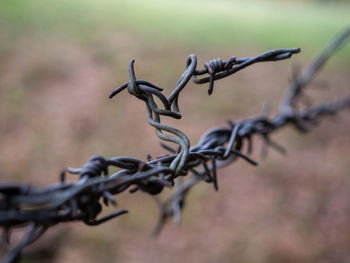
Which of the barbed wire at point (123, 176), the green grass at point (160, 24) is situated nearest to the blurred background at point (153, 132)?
the green grass at point (160, 24)

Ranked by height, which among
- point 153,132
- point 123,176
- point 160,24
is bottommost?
point 153,132

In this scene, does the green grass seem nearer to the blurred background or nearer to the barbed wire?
the blurred background

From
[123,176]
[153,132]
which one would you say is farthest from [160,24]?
[123,176]

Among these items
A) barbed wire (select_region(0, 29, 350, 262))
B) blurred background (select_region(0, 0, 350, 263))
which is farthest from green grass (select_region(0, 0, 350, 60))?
barbed wire (select_region(0, 29, 350, 262))

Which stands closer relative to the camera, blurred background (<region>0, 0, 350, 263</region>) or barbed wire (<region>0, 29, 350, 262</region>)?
barbed wire (<region>0, 29, 350, 262</region>)

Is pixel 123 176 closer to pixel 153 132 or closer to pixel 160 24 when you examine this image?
pixel 153 132

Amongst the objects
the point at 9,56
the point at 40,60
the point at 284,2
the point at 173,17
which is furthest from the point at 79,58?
the point at 284,2

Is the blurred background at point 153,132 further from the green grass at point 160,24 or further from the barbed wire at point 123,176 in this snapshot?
the barbed wire at point 123,176
